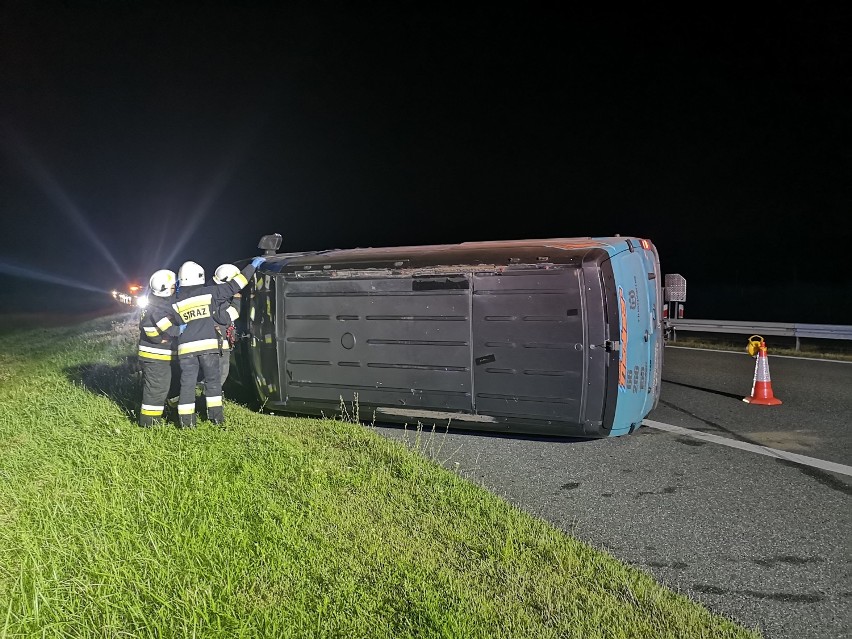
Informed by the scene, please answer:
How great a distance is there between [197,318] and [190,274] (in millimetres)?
457

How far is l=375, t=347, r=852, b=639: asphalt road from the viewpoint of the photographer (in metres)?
3.11

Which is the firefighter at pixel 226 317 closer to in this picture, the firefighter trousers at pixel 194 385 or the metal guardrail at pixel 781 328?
the firefighter trousers at pixel 194 385

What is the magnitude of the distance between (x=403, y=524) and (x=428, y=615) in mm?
1101

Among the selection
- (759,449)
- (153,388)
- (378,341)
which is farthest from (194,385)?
(759,449)

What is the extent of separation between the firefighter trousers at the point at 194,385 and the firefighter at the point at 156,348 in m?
0.17

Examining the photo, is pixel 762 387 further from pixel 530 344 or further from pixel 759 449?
pixel 530 344

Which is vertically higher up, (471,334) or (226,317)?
(226,317)

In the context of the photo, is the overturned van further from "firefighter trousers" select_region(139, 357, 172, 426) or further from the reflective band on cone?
the reflective band on cone

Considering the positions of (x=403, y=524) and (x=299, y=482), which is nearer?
(x=403, y=524)

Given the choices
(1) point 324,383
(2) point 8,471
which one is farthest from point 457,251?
(2) point 8,471

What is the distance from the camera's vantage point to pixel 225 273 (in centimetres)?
662

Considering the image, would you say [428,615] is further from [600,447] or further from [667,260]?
[667,260]

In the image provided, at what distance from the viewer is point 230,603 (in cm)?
290

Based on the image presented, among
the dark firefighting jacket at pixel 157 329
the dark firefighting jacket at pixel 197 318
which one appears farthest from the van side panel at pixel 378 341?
the dark firefighting jacket at pixel 157 329
